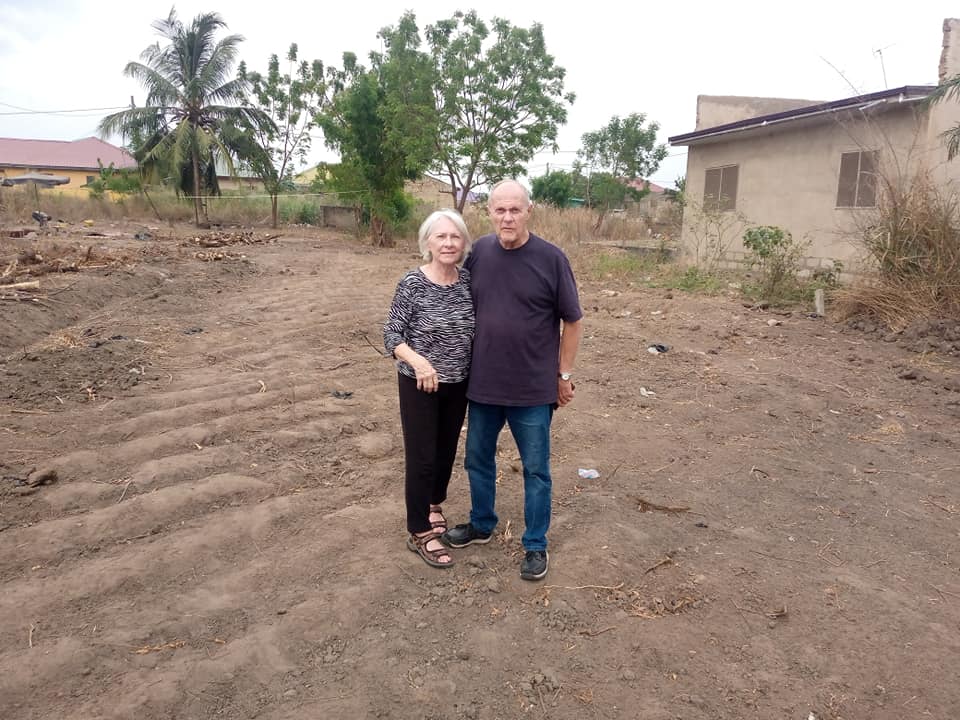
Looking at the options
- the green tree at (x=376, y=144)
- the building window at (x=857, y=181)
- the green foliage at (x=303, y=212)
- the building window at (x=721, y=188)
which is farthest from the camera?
the green foliage at (x=303, y=212)

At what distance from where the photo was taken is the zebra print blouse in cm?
265

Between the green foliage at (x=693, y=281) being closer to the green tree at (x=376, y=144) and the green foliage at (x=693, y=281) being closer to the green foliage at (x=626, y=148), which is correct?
the green tree at (x=376, y=144)

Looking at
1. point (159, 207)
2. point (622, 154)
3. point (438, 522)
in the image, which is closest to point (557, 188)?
point (622, 154)

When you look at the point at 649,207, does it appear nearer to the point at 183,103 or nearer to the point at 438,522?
the point at 183,103

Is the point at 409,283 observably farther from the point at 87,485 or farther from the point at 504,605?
the point at 87,485

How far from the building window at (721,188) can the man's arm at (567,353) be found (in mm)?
11628

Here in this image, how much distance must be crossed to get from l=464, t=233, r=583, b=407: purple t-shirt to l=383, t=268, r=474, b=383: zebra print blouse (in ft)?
0.24

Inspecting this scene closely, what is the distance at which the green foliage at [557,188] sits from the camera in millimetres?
33719

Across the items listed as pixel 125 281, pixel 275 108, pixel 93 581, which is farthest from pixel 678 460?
pixel 275 108

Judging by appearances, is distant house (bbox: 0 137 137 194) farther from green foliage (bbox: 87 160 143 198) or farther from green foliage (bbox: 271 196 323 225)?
green foliage (bbox: 271 196 323 225)

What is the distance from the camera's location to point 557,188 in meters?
33.8

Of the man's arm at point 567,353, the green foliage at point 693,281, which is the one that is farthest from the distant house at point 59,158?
the man's arm at point 567,353

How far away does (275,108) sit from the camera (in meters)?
27.5

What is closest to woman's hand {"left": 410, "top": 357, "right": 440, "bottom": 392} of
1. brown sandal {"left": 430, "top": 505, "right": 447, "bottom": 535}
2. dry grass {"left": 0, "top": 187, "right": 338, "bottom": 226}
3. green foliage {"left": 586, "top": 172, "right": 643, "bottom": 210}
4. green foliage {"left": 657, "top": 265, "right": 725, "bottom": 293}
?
brown sandal {"left": 430, "top": 505, "right": 447, "bottom": 535}
